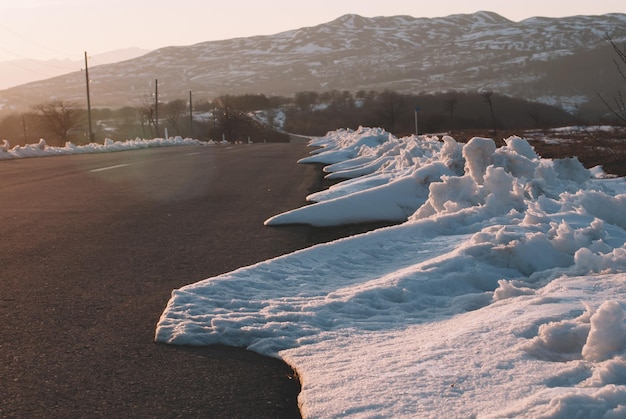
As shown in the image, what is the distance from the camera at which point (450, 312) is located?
159 inches

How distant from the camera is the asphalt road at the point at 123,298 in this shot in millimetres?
3029

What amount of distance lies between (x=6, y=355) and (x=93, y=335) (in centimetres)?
44

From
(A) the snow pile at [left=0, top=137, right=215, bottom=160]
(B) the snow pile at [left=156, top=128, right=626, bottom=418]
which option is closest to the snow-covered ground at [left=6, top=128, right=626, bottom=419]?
(B) the snow pile at [left=156, top=128, right=626, bottom=418]

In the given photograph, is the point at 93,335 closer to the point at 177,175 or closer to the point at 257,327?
the point at 257,327

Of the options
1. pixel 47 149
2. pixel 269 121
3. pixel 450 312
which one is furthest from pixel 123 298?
pixel 269 121

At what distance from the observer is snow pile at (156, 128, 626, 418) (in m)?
2.74

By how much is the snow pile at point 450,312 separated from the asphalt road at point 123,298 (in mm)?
202

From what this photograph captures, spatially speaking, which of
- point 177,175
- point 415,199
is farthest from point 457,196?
point 177,175

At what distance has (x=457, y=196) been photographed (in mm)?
7062

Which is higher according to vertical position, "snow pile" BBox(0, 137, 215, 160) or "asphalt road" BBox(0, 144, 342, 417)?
"asphalt road" BBox(0, 144, 342, 417)

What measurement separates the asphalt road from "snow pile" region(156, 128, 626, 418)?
0.20m

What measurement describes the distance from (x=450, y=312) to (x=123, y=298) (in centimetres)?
192

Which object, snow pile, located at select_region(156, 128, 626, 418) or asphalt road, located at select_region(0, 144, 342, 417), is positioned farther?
asphalt road, located at select_region(0, 144, 342, 417)

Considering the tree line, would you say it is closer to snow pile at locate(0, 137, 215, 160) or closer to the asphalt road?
snow pile at locate(0, 137, 215, 160)
